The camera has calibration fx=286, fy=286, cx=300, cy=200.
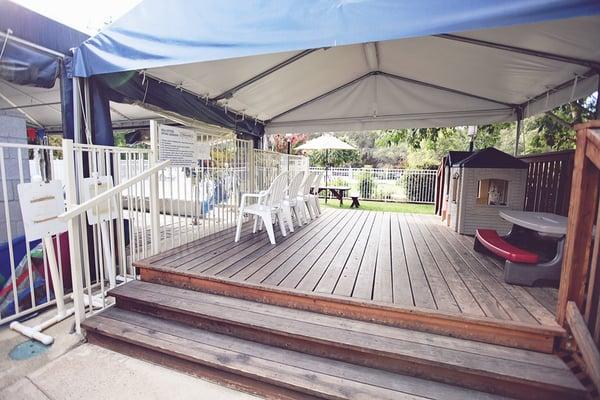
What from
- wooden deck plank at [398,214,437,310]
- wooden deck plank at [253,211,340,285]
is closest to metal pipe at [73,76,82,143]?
wooden deck plank at [253,211,340,285]

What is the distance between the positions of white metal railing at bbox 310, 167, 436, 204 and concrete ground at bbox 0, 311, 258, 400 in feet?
26.9

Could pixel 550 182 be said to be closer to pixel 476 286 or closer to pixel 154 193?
pixel 476 286

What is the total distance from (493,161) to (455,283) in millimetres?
2227

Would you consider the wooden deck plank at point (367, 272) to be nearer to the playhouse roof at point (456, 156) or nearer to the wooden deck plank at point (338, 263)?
the wooden deck plank at point (338, 263)

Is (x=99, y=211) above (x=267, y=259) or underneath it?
above

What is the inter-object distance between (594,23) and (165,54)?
3.22m

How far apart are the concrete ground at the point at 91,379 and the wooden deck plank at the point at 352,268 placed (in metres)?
0.91

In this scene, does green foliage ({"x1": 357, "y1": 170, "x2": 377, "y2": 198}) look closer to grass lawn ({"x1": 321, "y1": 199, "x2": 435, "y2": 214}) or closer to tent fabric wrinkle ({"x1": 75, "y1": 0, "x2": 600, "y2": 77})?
grass lawn ({"x1": 321, "y1": 199, "x2": 435, "y2": 214})

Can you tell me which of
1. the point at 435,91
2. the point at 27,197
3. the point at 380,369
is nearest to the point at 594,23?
the point at 435,91

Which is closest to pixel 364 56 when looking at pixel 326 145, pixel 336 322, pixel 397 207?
pixel 336 322

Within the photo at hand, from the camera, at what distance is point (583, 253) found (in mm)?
1564

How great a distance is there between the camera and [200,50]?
7.15ft

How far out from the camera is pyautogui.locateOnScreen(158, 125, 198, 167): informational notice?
3029 mm

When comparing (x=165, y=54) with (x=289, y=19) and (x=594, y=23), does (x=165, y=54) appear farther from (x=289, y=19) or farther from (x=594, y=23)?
(x=594, y=23)
